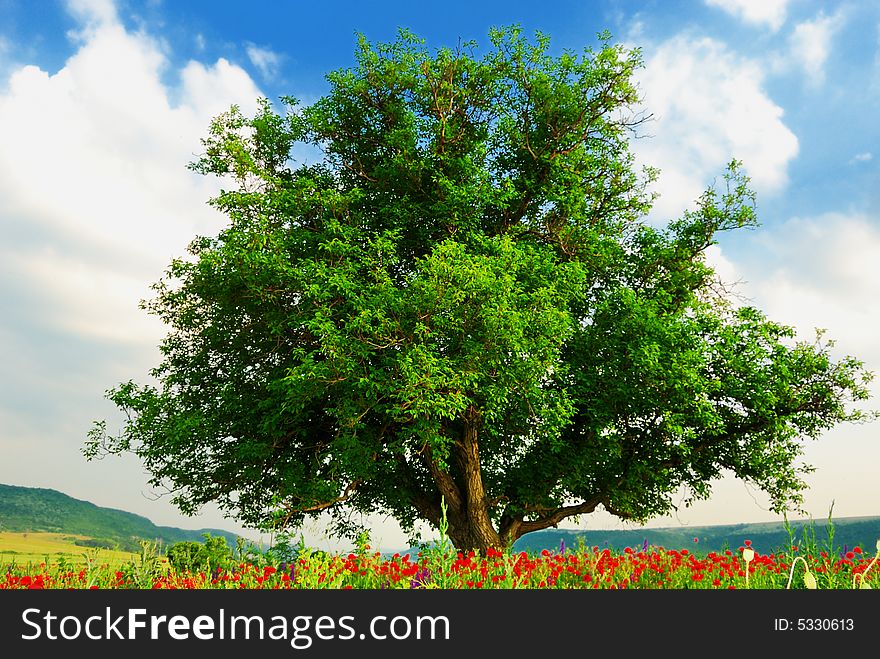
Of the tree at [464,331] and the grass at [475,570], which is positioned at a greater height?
the tree at [464,331]

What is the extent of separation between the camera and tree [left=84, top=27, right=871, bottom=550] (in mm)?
16172

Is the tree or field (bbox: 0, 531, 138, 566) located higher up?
the tree

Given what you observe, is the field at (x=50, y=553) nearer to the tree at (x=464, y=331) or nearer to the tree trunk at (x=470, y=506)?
the tree at (x=464, y=331)

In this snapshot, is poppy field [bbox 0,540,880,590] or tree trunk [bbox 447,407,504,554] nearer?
poppy field [bbox 0,540,880,590]

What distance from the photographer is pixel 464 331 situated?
15.8 meters

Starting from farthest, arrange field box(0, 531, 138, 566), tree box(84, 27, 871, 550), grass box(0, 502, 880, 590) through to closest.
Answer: tree box(84, 27, 871, 550), field box(0, 531, 138, 566), grass box(0, 502, 880, 590)

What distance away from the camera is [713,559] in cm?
843

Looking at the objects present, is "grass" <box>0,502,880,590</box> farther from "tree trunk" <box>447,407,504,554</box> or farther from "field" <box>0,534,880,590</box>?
"tree trunk" <box>447,407,504,554</box>

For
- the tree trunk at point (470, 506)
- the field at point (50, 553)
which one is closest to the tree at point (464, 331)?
the tree trunk at point (470, 506)

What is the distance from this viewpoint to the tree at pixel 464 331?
16.2 metres

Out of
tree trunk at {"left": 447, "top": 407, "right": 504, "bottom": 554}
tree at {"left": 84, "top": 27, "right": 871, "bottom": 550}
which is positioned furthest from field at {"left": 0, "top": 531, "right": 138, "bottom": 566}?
tree trunk at {"left": 447, "top": 407, "right": 504, "bottom": 554}

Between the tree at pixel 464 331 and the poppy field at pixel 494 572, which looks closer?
the poppy field at pixel 494 572

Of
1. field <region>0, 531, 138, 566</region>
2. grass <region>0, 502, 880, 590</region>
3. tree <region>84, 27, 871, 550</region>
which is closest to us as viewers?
grass <region>0, 502, 880, 590</region>

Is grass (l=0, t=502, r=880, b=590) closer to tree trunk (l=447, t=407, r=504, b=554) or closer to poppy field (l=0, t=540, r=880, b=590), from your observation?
poppy field (l=0, t=540, r=880, b=590)
